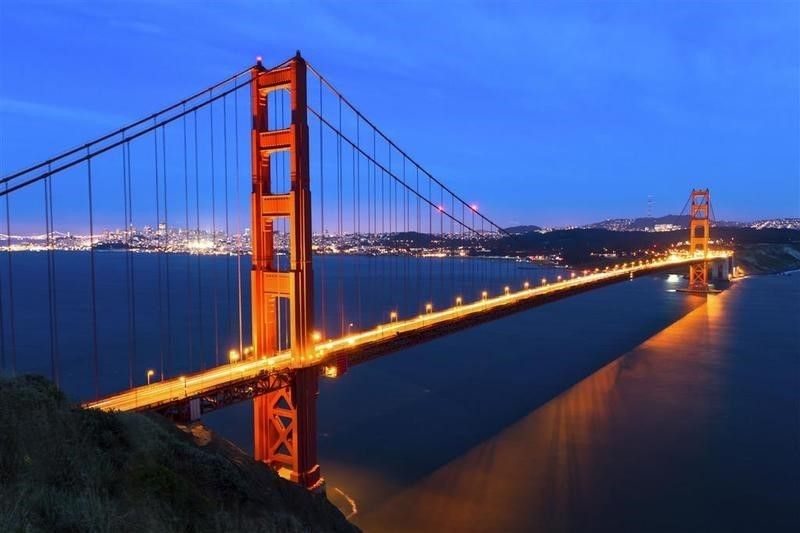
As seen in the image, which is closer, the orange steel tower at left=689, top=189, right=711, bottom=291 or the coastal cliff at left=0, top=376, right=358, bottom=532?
the coastal cliff at left=0, top=376, right=358, bottom=532

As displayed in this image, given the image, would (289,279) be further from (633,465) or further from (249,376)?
(633,465)

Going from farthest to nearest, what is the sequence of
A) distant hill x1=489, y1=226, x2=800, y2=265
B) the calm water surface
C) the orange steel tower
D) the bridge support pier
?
distant hill x1=489, y1=226, x2=800, y2=265
the orange steel tower
the calm water surface
the bridge support pier

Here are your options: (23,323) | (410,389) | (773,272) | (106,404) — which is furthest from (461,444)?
(773,272)

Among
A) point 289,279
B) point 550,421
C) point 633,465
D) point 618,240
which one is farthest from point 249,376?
point 618,240

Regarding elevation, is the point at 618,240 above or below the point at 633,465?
above

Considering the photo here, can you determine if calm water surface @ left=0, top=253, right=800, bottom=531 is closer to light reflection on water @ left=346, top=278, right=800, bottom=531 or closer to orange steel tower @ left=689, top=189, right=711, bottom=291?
light reflection on water @ left=346, top=278, right=800, bottom=531

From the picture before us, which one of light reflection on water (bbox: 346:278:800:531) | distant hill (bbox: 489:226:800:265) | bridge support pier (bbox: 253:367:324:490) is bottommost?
light reflection on water (bbox: 346:278:800:531)

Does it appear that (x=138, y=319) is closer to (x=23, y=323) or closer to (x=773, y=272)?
(x=23, y=323)

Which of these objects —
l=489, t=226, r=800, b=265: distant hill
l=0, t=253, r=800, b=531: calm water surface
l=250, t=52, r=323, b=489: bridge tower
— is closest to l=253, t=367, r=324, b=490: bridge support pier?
l=250, t=52, r=323, b=489: bridge tower
